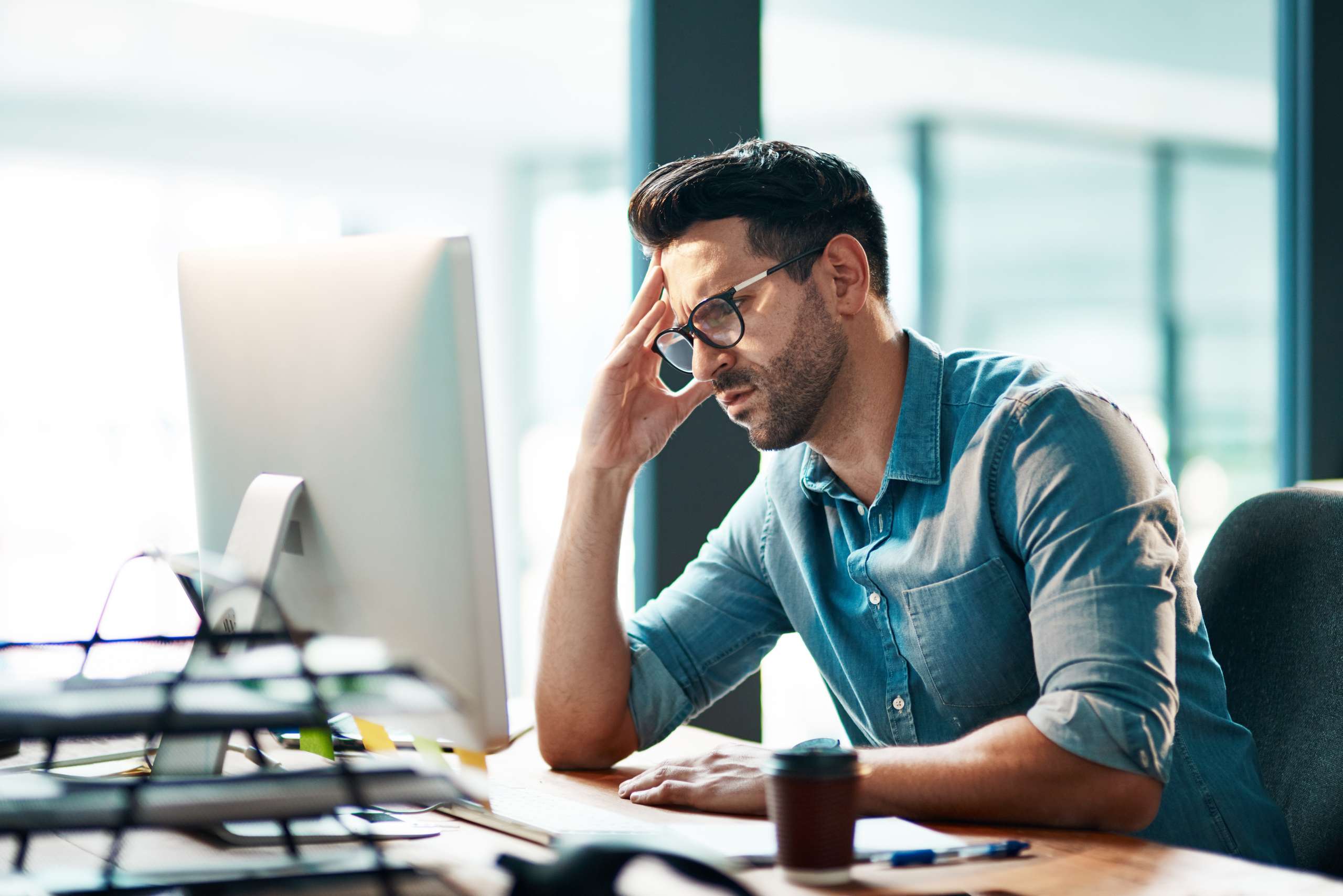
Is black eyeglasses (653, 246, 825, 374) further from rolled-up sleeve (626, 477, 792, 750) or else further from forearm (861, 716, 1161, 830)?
forearm (861, 716, 1161, 830)

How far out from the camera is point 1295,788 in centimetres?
131

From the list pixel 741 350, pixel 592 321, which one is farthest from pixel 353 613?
pixel 592 321

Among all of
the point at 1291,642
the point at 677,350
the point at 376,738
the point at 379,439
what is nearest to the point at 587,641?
the point at 376,738

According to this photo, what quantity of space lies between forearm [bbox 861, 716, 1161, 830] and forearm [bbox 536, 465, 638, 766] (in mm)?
384

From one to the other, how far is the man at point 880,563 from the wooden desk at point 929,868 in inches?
2.0

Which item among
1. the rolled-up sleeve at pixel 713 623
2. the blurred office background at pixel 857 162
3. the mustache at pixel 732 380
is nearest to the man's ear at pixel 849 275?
the mustache at pixel 732 380

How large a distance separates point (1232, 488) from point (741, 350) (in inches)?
169

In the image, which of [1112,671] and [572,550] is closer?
[1112,671]

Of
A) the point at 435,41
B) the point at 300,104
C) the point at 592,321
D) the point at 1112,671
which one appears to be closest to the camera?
the point at 1112,671

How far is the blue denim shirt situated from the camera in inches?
42.1

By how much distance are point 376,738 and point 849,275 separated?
0.76 metres

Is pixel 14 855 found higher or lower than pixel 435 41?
lower

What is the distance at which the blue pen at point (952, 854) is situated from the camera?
0.88m

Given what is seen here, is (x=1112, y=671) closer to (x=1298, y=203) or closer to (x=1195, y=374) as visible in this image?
(x=1298, y=203)
